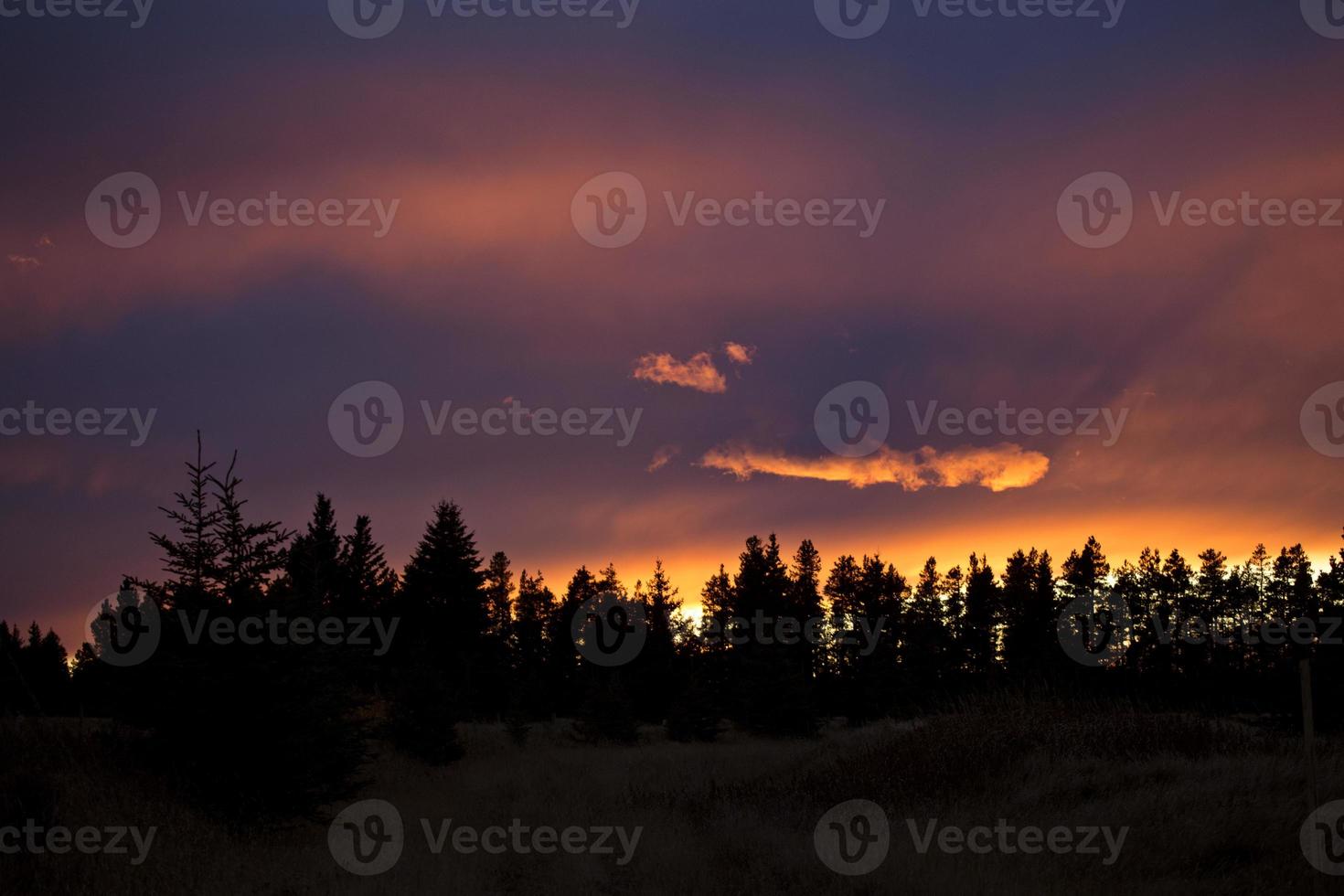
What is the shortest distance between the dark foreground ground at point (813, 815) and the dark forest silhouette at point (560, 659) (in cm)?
148

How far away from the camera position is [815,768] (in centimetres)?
2211

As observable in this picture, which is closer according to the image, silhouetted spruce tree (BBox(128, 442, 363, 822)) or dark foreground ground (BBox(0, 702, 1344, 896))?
dark foreground ground (BBox(0, 702, 1344, 896))

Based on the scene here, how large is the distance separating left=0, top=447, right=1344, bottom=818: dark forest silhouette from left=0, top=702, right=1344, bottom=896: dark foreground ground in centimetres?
148

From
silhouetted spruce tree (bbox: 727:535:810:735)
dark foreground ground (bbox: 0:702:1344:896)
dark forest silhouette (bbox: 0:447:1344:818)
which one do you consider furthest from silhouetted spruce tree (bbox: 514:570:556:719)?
dark foreground ground (bbox: 0:702:1344:896)

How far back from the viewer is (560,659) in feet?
229

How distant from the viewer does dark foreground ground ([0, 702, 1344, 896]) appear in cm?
1176

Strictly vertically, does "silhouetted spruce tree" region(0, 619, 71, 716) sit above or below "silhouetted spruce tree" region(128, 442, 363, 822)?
below

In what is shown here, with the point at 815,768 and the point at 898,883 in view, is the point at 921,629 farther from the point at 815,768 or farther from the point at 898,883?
the point at 898,883

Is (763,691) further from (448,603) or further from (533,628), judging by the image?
(533,628)

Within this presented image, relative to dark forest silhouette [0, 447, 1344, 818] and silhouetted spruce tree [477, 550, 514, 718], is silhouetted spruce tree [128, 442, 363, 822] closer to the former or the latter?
dark forest silhouette [0, 447, 1344, 818]

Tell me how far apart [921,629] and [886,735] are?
4440 cm

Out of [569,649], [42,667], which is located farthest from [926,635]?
[42,667]

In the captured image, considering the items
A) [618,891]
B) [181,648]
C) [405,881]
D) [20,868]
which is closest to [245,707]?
[181,648]

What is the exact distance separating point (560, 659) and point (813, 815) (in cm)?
5487
